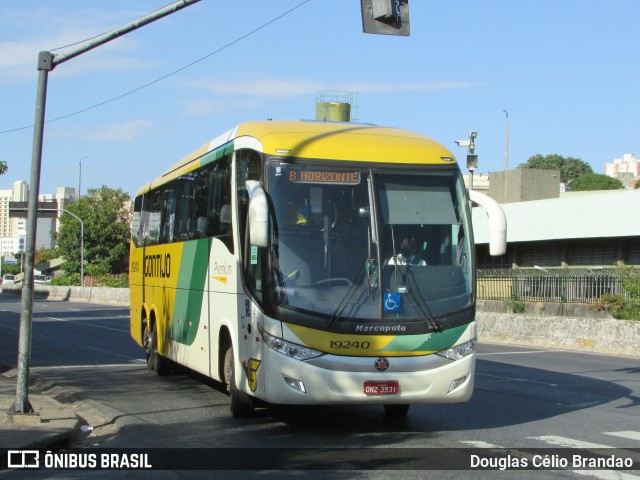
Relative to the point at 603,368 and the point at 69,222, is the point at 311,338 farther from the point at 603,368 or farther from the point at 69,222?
the point at 69,222

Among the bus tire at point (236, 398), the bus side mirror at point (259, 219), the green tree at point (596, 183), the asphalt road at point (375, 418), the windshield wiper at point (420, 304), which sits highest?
the green tree at point (596, 183)

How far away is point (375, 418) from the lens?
11.9m

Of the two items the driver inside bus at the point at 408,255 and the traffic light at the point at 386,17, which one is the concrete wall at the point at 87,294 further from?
the driver inside bus at the point at 408,255

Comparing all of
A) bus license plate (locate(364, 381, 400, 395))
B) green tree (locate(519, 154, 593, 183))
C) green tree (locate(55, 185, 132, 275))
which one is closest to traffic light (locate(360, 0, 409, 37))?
bus license plate (locate(364, 381, 400, 395))

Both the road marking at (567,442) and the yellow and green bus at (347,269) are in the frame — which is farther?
the yellow and green bus at (347,269)

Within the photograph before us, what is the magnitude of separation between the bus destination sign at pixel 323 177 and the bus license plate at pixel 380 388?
2286 mm

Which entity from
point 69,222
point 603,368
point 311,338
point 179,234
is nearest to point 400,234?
point 311,338

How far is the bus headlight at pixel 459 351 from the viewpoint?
33.5ft

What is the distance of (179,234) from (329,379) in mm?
5982

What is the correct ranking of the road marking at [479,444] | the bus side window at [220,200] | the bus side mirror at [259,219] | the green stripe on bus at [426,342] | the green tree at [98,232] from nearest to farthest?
the road marking at [479,444]
the bus side mirror at [259,219]
the green stripe on bus at [426,342]
the bus side window at [220,200]
the green tree at [98,232]

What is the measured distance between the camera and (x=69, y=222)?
298 feet

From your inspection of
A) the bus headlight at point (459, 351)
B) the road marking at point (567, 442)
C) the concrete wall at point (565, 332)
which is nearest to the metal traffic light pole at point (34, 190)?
the bus headlight at point (459, 351)

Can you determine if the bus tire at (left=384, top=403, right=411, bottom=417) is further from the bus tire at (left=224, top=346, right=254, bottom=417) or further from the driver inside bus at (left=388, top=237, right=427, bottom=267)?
the driver inside bus at (left=388, top=237, right=427, bottom=267)

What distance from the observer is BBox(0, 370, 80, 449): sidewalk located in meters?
9.26
